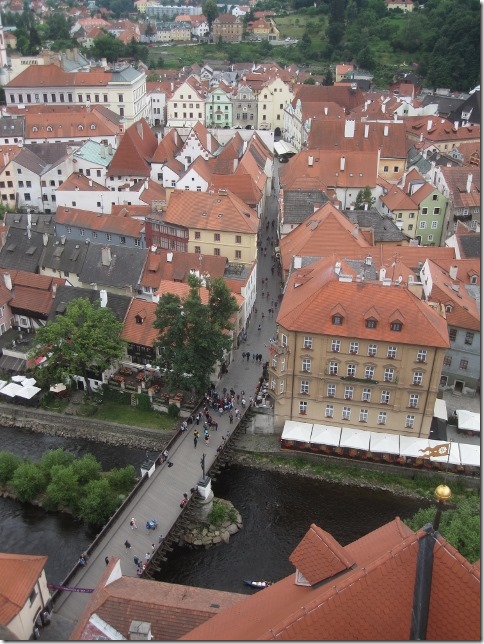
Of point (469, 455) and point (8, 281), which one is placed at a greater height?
point (8, 281)

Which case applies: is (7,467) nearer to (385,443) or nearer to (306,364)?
(306,364)

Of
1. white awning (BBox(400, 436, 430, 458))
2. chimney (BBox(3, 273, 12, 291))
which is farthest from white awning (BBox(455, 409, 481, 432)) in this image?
chimney (BBox(3, 273, 12, 291))

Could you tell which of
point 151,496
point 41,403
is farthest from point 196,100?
point 151,496

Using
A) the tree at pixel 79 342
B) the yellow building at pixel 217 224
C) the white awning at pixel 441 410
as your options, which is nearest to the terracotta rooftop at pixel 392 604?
the white awning at pixel 441 410

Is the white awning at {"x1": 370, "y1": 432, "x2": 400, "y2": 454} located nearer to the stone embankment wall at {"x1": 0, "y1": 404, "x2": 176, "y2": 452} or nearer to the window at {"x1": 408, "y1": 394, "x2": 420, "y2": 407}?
the window at {"x1": 408, "y1": 394, "x2": 420, "y2": 407}

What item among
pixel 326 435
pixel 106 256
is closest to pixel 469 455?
pixel 326 435

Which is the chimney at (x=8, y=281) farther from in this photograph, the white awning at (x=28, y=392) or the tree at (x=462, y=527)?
the tree at (x=462, y=527)
